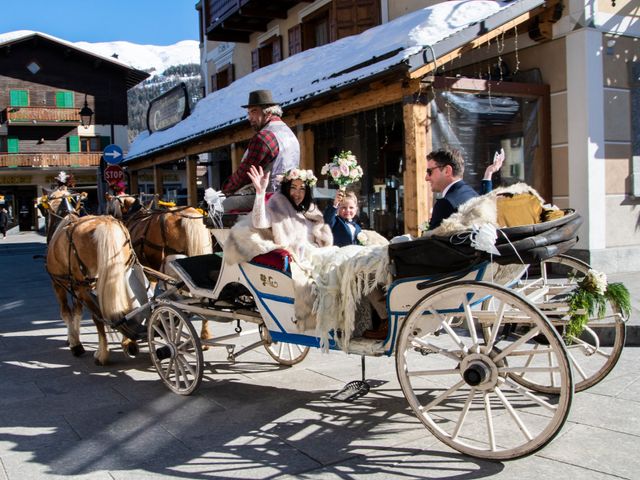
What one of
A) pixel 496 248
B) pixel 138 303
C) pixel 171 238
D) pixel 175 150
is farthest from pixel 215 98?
pixel 496 248

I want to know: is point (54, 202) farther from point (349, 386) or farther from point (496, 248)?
point (496, 248)

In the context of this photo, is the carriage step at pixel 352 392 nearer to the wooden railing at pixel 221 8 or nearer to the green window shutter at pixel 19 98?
the wooden railing at pixel 221 8

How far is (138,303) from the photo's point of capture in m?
5.77

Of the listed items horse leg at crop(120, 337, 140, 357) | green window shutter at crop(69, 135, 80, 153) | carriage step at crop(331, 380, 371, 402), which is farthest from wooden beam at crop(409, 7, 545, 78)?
green window shutter at crop(69, 135, 80, 153)

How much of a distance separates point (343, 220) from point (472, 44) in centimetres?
389

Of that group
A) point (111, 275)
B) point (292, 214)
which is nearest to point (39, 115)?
point (111, 275)

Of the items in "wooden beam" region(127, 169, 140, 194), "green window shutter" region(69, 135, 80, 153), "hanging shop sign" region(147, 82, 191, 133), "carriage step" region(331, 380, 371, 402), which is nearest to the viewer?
"carriage step" region(331, 380, 371, 402)

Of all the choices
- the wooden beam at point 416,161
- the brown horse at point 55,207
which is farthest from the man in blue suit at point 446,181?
the brown horse at point 55,207

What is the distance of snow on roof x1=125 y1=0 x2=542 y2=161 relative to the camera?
827 centimetres

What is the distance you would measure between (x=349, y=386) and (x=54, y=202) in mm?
5107

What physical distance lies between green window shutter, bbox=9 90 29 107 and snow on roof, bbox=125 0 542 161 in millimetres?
33323

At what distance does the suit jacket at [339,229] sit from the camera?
5699 millimetres

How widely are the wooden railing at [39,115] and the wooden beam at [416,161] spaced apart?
4083 cm

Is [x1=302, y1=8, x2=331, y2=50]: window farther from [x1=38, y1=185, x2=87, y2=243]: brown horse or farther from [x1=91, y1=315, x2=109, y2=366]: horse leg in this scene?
[x1=91, y1=315, x2=109, y2=366]: horse leg
